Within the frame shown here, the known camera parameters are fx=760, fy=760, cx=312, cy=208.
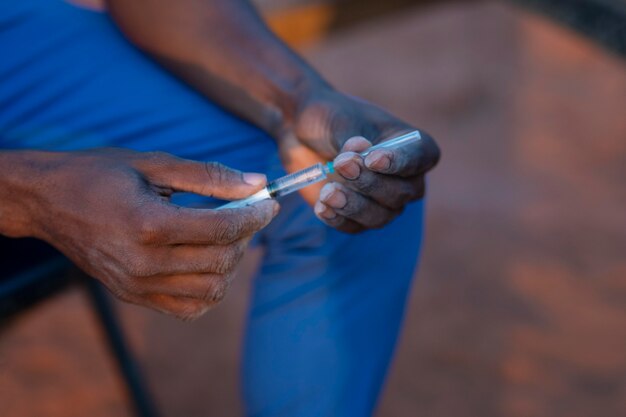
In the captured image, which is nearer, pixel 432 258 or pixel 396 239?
pixel 396 239

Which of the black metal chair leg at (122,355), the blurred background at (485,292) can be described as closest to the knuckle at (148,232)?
the black metal chair leg at (122,355)

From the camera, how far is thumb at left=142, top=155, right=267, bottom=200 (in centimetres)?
76

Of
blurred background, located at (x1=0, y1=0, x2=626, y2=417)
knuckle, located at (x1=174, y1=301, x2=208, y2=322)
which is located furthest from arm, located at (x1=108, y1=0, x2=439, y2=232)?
blurred background, located at (x1=0, y1=0, x2=626, y2=417)

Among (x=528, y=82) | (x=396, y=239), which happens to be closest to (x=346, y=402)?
(x=396, y=239)

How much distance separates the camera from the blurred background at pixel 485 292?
149cm

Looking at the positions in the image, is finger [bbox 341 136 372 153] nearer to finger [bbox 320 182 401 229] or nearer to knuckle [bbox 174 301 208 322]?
finger [bbox 320 182 401 229]

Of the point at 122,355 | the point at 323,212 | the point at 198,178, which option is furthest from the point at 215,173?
the point at 122,355

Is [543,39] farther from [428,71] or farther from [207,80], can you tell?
[207,80]

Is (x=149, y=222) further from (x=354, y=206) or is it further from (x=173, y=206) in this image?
(x=354, y=206)

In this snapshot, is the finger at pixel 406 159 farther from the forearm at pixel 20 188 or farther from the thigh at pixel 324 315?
the forearm at pixel 20 188

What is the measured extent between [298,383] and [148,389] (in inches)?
26.4

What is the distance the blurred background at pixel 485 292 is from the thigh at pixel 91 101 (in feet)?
2.01

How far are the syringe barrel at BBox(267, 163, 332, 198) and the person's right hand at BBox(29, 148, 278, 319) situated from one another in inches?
0.9

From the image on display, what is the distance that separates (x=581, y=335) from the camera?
157 cm
